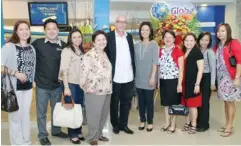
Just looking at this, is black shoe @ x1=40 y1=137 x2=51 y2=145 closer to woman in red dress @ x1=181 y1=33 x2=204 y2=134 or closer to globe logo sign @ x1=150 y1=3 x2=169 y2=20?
woman in red dress @ x1=181 y1=33 x2=204 y2=134

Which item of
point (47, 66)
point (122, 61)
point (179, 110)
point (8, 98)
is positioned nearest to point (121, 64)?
point (122, 61)

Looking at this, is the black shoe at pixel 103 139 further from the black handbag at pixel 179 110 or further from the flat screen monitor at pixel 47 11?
the flat screen monitor at pixel 47 11

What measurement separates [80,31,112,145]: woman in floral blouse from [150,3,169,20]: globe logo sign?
164 cm

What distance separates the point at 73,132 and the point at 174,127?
4.56 feet

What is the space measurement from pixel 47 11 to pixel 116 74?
542 cm

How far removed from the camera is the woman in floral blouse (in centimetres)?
343

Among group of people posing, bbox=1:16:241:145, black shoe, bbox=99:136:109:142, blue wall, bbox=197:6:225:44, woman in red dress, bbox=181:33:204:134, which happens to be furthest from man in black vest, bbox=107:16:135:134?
blue wall, bbox=197:6:225:44

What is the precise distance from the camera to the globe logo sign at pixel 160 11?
4875 millimetres

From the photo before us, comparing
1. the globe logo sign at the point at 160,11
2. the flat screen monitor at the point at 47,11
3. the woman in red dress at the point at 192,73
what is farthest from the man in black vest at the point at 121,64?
the flat screen monitor at the point at 47,11

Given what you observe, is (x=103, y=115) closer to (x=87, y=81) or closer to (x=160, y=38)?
(x=87, y=81)

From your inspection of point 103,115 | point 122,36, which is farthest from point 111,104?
point 122,36

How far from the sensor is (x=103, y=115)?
11.9 ft

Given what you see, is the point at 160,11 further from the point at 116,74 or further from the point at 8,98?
the point at 8,98

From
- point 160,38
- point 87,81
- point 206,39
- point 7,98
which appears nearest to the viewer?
point 7,98
